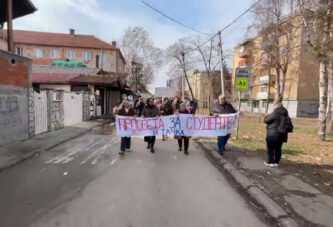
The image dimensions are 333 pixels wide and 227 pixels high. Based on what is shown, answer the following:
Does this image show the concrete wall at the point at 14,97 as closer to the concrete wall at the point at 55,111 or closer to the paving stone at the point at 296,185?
the concrete wall at the point at 55,111

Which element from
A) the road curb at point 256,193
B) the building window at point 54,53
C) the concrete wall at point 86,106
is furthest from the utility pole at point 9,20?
the building window at point 54,53

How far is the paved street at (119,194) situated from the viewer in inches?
206

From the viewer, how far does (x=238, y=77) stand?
1444 cm

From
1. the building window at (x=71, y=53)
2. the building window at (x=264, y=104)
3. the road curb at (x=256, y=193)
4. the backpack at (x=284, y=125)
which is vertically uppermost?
the building window at (x=71, y=53)

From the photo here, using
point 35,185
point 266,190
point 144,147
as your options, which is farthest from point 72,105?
point 266,190

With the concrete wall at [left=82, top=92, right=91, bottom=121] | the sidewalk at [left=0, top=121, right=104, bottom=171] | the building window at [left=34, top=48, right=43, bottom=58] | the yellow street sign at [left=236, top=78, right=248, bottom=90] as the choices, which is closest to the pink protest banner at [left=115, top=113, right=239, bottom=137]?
the yellow street sign at [left=236, top=78, right=248, bottom=90]

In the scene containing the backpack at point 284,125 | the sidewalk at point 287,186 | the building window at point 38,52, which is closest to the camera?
the sidewalk at point 287,186

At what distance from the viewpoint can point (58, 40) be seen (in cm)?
8331

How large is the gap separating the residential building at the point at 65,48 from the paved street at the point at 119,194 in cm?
7216

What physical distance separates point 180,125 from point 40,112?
696 centimetres

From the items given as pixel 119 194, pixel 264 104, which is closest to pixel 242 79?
pixel 119 194

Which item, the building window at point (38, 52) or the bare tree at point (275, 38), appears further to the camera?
the building window at point (38, 52)

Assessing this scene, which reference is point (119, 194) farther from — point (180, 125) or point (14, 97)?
point (14, 97)

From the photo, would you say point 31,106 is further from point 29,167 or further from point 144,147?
point 29,167
